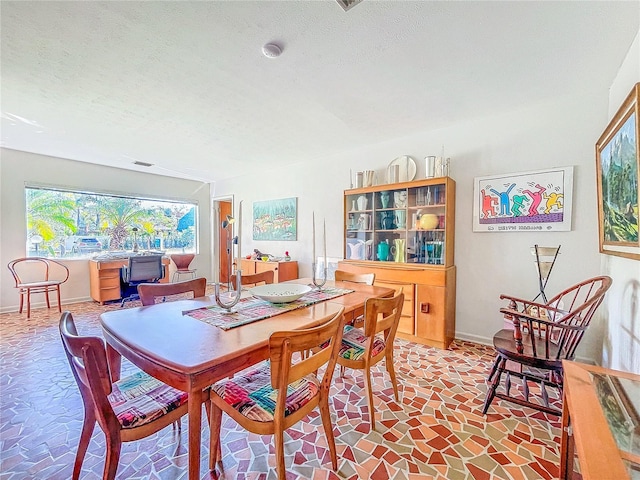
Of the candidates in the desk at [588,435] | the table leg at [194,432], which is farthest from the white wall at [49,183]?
the desk at [588,435]

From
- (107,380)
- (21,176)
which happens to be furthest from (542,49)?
(21,176)

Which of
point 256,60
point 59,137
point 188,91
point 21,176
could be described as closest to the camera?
point 256,60

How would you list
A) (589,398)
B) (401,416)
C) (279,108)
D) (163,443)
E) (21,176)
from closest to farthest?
(589,398), (163,443), (401,416), (279,108), (21,176)

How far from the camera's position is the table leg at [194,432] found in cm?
102

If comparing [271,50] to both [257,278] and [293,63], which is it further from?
[257,278]

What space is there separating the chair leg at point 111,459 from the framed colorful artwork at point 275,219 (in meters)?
3.93

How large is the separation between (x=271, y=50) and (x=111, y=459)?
2.34 metres

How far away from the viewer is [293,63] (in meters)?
2.01

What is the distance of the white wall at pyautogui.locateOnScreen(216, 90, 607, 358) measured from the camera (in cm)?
248

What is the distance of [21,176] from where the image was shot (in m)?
4.18

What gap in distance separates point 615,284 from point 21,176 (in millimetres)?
7228

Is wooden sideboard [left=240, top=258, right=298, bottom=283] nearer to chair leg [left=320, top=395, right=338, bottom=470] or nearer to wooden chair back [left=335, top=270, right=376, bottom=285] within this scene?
wooden chair back [left=335, top=270, right=376, bottom=285]

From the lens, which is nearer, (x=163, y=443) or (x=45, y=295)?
(x=163, y=443)

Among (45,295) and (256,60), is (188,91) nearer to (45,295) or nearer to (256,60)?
(256,60)
